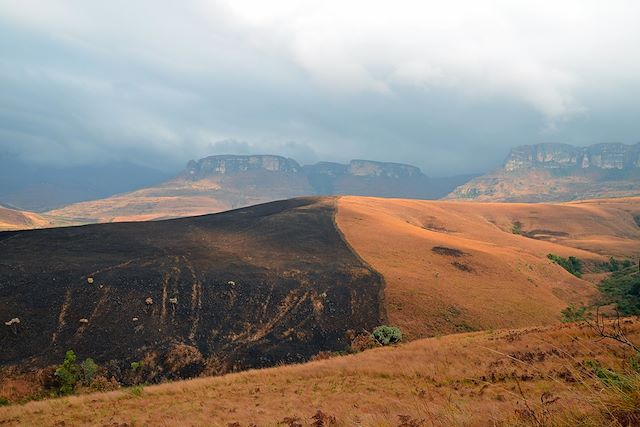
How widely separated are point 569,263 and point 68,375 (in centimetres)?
8718

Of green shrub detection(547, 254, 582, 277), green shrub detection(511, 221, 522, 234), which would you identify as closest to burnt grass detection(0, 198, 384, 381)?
green shrub detection(547, 254, 582, 277)

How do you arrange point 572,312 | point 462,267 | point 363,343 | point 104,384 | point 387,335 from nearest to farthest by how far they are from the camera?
point 104,384 → point 363,343 → point 387,335 → point 572,312 → point 462,267

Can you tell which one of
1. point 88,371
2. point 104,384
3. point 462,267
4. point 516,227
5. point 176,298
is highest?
point 176,298

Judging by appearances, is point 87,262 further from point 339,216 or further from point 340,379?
point 339,216

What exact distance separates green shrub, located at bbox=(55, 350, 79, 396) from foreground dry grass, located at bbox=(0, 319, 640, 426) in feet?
17.6

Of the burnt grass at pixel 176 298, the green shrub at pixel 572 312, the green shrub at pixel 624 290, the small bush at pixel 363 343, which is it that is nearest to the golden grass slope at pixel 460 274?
the green shrub at pixel 572 312

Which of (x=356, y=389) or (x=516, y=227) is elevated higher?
(x=356, y=389)

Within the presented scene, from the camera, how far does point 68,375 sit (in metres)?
27.4

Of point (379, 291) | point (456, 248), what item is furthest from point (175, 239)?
point (456, 248)

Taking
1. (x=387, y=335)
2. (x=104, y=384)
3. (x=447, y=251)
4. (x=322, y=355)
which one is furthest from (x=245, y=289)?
(x=447, y=251)

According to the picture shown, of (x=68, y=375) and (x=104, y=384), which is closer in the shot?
(x=68, y=375)

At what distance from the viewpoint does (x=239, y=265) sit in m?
51.0

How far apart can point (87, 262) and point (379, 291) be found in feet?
108

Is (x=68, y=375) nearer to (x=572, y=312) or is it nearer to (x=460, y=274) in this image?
(x=460, y=274)
